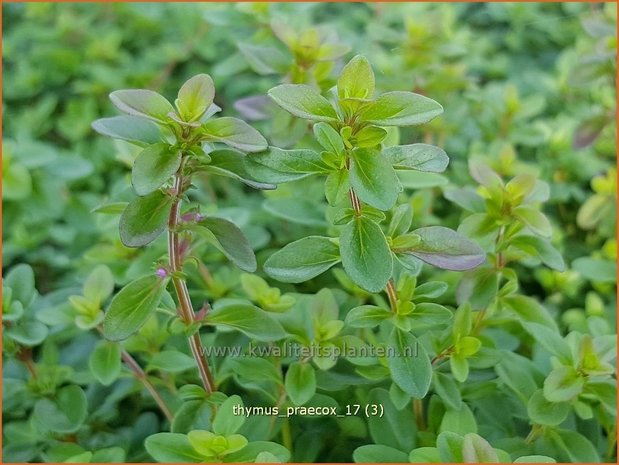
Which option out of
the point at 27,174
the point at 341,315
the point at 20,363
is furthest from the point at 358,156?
the point at 27,174

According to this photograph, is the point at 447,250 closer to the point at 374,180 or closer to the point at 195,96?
the point at 374,180

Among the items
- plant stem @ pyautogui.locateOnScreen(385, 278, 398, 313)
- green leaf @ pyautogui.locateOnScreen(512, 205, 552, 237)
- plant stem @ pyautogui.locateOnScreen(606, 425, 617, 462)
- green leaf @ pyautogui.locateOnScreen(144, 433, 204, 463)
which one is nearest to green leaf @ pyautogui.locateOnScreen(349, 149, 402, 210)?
plant stem @ pyautogui.locateOnScreen(385, 278, 398, 313)

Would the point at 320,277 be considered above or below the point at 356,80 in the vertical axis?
below

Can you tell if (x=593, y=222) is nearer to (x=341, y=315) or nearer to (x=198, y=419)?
(x=341, y=315)

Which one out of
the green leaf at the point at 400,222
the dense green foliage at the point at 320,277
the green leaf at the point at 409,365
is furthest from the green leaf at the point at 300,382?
the green leaf at the point at 400,222

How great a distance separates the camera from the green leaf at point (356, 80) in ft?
2.53

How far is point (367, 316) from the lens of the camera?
0.84 meters

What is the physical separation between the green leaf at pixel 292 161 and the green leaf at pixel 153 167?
0.08m

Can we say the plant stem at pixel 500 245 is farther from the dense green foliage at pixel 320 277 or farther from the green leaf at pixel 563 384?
the green leaf at pixel 563 384

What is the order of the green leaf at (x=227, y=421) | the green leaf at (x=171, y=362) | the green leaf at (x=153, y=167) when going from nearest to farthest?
the green leaf at (x=153, y=167), the green leaf at (x=227, y=421), the green leaf at (x=171, y=362)

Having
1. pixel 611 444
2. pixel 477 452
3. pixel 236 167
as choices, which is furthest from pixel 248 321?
pixel 611 444

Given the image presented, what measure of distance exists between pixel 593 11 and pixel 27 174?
127 centimetres

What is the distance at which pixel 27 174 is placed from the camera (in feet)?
4.09

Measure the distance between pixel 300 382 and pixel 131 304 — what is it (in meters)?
0.23
